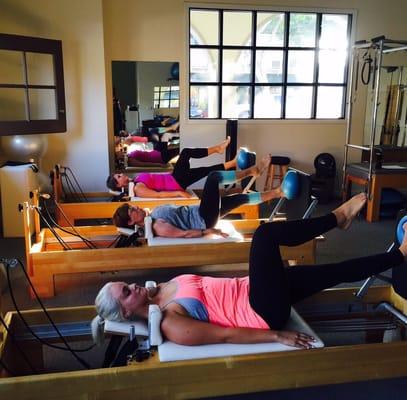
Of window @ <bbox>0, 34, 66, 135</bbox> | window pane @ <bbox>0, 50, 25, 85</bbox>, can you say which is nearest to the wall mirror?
window @ <bbox>0, 34, 66, 135</bbox>

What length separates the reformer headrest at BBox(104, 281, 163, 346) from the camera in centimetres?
164

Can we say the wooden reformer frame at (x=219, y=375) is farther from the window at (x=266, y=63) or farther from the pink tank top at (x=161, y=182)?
the window at (x=266, y=63)

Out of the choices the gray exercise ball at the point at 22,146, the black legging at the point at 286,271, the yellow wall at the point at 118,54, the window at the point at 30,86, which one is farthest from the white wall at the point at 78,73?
the black legging at the point at 286,271

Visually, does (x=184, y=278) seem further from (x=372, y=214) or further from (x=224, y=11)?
(x=224, y=11)

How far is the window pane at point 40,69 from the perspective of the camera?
459 cm

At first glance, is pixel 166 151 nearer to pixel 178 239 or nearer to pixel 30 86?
pixel 30 86

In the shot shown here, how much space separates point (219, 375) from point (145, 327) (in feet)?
1.20

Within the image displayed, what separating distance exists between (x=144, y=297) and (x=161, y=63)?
433 cm

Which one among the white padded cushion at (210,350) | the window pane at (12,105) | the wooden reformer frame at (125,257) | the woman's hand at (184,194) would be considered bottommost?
the wooden reformer frame at (125,257)

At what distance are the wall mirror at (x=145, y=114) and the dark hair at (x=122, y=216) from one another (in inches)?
104

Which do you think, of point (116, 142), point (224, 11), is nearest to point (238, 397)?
point (116, 142)

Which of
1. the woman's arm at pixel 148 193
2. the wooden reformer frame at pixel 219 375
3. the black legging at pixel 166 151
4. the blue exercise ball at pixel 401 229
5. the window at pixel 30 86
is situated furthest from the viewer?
the black legging at pixel 166 151

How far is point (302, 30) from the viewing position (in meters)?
5.77

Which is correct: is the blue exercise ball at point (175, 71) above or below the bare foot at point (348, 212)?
above
